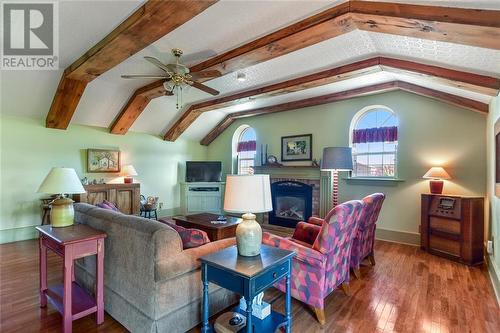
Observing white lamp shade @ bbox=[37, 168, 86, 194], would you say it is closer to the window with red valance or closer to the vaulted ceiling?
the vaulted ceiling

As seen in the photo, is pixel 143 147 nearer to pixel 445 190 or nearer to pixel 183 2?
pixel 183 2

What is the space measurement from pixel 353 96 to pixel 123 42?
4.06 m

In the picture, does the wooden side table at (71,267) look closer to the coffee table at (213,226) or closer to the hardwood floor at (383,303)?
the hardwood floor at (383,303)

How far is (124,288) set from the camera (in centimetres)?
207

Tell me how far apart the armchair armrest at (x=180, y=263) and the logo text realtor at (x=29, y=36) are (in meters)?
2.71

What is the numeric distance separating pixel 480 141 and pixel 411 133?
931 millimetres

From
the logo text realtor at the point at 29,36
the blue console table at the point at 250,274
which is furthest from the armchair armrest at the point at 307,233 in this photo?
the logo text realtor at the point at 29,36

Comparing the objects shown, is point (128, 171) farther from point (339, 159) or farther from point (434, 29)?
point (434, 29)

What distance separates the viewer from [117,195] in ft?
18.2

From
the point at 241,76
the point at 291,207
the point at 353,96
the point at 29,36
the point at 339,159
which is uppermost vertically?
the point at 29,36

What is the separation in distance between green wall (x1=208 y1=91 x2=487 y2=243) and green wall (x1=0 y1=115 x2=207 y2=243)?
432 cm

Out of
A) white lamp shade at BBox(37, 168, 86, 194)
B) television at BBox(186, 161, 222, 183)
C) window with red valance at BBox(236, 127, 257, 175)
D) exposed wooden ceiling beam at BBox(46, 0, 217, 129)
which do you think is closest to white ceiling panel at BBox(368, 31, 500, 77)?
exposed wooden ceiling beam at BBox(46, 0, 217, 129)

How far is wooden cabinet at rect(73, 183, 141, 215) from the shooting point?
16.7 ft

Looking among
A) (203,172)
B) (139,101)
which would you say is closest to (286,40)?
(139,101)
